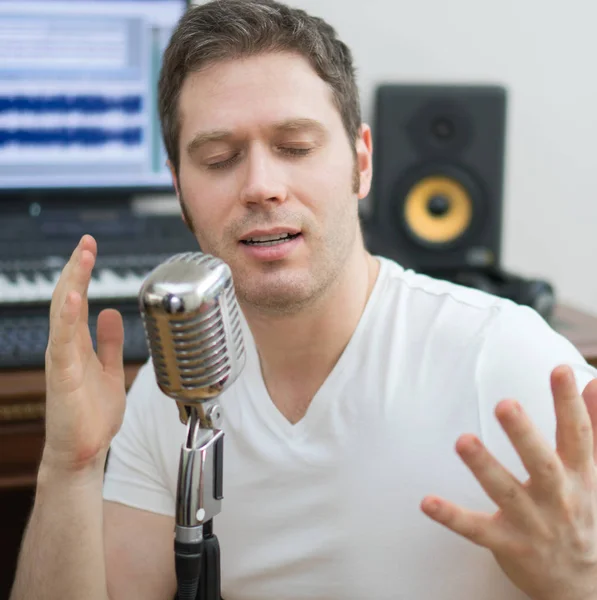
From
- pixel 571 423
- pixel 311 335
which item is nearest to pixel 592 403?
pixel 571 423

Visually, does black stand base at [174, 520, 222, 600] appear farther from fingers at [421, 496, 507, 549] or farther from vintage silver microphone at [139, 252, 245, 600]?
fingers at [421, 496, 507, 549]

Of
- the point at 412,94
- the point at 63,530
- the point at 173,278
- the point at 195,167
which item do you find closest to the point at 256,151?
the point at 195,167

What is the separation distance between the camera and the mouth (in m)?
1.08

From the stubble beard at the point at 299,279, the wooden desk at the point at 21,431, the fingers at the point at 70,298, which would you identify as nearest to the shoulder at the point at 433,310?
the stubble beard at the point at 299,279

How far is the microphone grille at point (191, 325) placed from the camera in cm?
75

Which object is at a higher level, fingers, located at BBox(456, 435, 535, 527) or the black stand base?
fingers, located at BBox(456, 435, 535, 527)

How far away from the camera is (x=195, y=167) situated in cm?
116

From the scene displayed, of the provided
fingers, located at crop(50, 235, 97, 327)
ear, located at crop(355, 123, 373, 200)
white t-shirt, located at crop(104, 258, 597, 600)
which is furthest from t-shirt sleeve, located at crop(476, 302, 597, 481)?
fingers, located at crop(50, 235, 97, 327)

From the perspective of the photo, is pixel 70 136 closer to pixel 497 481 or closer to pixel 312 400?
pixel 312 400

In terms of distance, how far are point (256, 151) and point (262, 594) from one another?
0.59 metres

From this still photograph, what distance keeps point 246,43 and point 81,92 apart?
113 centimetres

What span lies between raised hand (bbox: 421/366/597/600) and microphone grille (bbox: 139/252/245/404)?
0.72 feet

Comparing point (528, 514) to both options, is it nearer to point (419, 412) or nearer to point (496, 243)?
point (419, 412)

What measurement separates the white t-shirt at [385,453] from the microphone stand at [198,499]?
1.11ft
